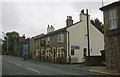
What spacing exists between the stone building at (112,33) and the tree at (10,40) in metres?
65.4

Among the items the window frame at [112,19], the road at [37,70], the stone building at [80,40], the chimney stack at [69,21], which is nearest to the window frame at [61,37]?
the stone building at [80,40]

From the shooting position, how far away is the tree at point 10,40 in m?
88.9

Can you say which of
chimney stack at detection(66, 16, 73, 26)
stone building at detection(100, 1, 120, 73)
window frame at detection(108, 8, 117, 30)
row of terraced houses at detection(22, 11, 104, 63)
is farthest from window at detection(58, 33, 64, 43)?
window frame at detection(108, 8, 117, 30)

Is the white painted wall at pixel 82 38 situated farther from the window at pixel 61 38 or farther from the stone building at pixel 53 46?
the window at pixel 61 38

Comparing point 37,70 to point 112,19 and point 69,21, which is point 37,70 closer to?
point 112,19

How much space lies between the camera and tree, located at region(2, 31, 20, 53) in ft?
292

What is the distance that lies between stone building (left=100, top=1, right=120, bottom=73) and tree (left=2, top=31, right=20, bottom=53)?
65414mm

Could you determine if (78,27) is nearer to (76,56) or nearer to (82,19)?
(82,19)

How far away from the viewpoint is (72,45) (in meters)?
38.2

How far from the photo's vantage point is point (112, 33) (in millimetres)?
23297

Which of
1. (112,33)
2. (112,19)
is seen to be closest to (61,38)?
(112,19)

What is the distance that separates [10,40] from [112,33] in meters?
73.1

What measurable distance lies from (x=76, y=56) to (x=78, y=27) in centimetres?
506

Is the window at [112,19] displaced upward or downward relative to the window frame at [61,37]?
upward
